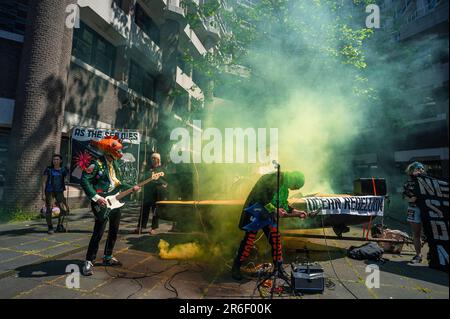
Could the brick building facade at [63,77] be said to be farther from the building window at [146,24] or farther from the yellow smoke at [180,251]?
the yellow smoke at [180,251]

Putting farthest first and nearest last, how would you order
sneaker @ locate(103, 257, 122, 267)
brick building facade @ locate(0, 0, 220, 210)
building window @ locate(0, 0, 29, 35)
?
building window @ locate(0, 0, 29, 35)
brick building facade @ locate(0, 0, 220, 210)
sneaker @ locate(103, 257, 122, 267)

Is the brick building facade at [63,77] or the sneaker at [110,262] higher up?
A: the brick building facade at [63,77]

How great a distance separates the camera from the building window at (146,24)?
49.5 feet

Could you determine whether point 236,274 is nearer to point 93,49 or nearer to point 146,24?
point 93,49

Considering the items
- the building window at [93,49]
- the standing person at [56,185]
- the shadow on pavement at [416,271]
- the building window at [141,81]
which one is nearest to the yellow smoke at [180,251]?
the standing person at [56,185]

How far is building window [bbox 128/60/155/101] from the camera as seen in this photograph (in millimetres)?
14766

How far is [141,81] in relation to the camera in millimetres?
15766

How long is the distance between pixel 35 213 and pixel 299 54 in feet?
40.7

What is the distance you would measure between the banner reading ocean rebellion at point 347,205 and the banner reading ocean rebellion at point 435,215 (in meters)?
0.98

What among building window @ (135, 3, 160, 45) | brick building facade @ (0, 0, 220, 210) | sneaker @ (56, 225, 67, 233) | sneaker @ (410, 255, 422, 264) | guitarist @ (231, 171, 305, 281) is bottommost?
sneaker @ (410, 255, 422, 264)

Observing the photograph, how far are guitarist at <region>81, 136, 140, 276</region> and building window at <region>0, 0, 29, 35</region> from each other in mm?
8120

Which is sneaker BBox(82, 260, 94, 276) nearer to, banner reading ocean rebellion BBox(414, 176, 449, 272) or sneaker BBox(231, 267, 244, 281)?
sneaker BBox(231, 267, 244, 281)

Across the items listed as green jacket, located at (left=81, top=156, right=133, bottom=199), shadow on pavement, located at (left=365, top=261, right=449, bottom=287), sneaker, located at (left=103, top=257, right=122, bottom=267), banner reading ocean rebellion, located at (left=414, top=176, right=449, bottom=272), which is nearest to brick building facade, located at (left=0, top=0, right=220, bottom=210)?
green jacket, located at (left=81, top=156, right=133, bottom=199)
